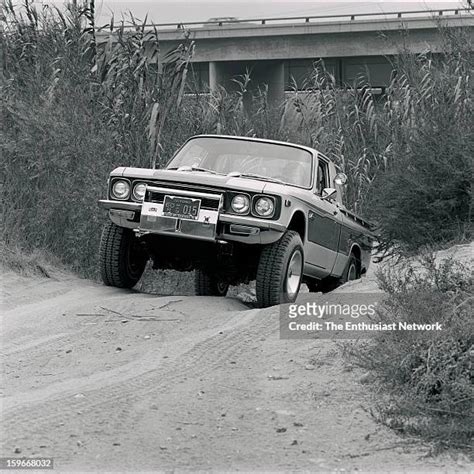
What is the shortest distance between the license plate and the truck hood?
0.18 meters

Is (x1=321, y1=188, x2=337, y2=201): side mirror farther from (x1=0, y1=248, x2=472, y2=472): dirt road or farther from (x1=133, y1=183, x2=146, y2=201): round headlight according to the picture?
(x1=0, y1=248, x2=472, y2=472): dirt road

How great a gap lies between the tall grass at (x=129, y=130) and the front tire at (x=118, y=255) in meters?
1.73

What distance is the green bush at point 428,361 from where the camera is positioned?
17.9ft

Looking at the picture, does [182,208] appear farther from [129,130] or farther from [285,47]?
[285,47]

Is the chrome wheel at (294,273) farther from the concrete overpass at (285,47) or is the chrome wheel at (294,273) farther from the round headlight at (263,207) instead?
the concrete overpass at (285,47)

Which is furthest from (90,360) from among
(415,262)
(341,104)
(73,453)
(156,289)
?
(341,104)

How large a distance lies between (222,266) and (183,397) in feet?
12.8

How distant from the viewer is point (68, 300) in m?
9.72

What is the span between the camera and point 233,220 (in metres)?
9.03

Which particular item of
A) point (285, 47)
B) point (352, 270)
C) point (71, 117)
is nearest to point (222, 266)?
point (352, 270)

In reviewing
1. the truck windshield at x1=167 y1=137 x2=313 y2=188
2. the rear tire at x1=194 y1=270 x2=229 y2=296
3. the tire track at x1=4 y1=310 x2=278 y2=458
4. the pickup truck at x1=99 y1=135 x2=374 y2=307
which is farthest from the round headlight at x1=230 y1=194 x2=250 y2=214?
the rear tire at x1=194 y1=270 x2=229 y2=296

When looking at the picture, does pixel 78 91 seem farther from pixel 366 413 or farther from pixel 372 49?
pixel 372 49

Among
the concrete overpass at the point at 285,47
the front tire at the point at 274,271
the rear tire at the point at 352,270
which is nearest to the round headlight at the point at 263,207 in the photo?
the front tire at the point at 274,271

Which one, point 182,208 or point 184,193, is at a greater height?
point 184,193
